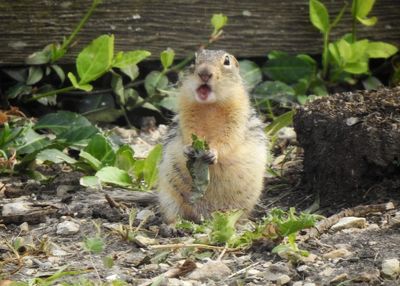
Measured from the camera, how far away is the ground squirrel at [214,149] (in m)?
5.57

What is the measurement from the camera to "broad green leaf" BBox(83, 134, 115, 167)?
20.7 feet

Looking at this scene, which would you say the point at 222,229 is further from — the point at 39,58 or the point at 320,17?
the point at 320,17

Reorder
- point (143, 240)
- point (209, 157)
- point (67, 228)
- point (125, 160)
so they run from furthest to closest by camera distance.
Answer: point (125, 160)
point (209, 157)
point (67, 228)
point (143, 240)

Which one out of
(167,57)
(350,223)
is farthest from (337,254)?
(167,57)

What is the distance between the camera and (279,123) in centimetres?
680

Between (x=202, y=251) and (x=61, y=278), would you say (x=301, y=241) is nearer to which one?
(x=202, y=251)

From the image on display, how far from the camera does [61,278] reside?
4430mm

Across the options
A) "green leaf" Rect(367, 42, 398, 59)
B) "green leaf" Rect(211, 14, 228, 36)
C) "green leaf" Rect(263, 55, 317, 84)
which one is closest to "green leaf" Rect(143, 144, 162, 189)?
"green leaf" Rect(211, 14, 228, 36)

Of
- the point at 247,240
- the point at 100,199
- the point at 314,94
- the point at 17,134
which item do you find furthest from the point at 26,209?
the point at 314,94

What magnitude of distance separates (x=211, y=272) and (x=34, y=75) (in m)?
3.22

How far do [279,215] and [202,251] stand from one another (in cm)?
46

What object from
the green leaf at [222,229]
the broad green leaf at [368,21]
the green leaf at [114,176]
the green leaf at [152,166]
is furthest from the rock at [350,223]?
the broad green leaf at [368,21]

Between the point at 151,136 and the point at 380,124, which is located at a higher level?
the point at 380,124

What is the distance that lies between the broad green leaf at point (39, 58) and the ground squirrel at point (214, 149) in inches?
70.2
